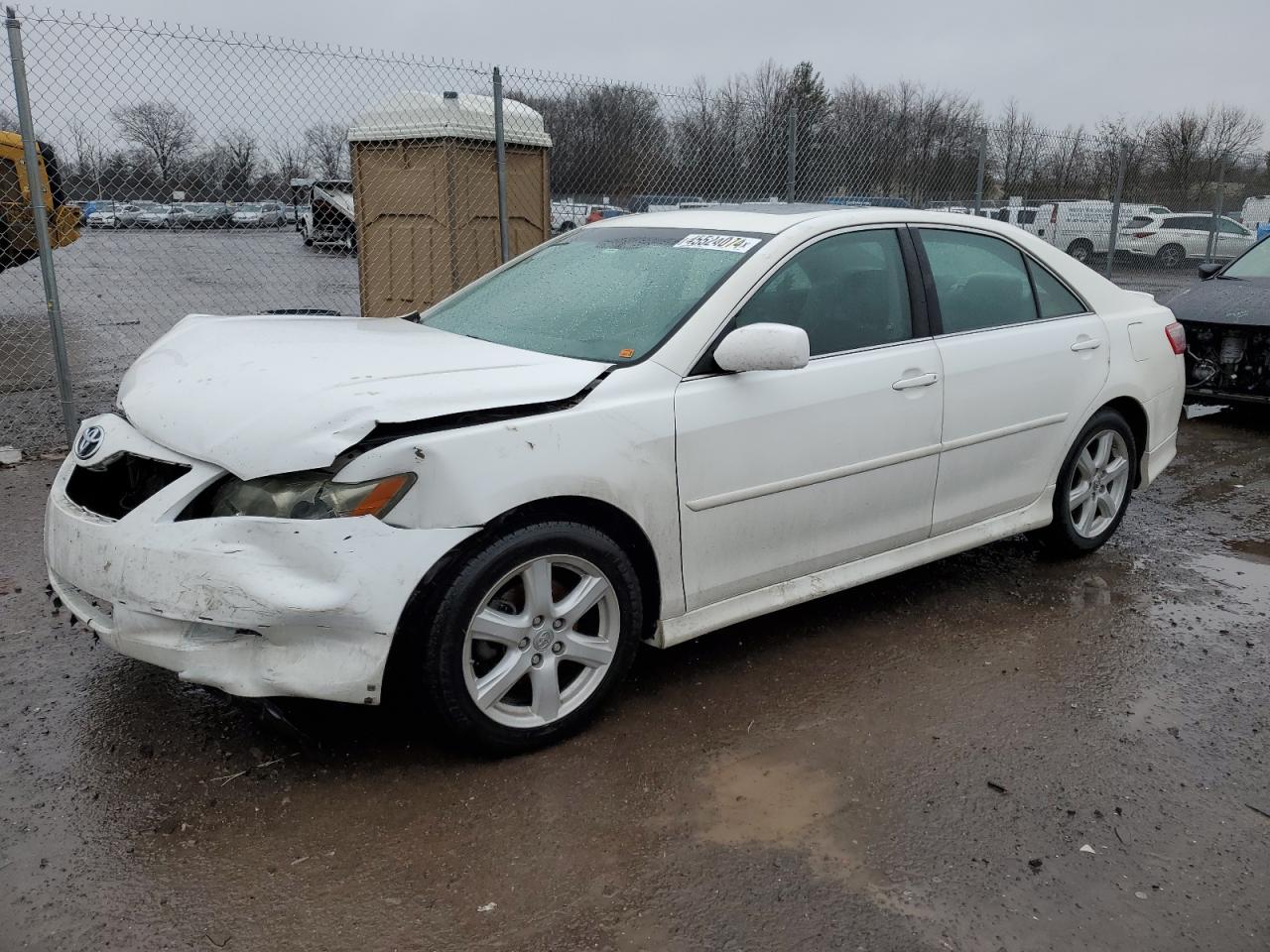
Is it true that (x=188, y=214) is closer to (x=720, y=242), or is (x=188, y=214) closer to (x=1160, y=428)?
(x=720, y=242)

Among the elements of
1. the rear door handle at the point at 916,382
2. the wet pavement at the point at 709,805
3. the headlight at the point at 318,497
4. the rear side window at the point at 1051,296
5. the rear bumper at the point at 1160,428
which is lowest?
the wet pavement at the point at 709,805

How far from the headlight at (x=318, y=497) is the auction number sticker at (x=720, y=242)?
5.18ft

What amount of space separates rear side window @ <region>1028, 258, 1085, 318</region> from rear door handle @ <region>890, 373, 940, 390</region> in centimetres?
90

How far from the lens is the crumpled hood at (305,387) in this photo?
269 cm

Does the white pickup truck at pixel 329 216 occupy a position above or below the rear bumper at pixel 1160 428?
above

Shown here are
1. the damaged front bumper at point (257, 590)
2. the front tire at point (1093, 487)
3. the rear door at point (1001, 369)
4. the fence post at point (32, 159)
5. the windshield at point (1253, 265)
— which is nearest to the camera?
the damaged front bumper at point (257, 590)

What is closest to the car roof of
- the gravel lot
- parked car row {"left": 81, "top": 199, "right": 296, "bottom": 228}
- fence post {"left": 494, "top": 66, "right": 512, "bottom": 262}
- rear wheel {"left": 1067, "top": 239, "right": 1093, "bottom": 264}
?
fence post {"left": 494, "top": 66, "right": 512, "bottom": 262}

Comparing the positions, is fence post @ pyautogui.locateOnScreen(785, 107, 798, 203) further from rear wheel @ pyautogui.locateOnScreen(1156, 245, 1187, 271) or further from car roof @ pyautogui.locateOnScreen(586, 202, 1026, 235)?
rear wheel @ pyautogui.locateOnScreen(1156, 245, 1187, 271)

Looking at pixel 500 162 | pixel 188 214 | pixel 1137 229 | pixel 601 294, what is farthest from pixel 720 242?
pixel 1137 229

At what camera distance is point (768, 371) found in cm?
344

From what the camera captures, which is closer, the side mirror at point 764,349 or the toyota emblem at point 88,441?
the toyota emblem at point 88,441

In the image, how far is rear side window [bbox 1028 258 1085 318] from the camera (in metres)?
4.48

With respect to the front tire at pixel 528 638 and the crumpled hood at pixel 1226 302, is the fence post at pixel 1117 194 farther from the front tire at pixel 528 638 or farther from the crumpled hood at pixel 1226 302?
the front tire at pixel 528 638

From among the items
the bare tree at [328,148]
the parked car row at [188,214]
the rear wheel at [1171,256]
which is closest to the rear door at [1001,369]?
the bare tree at [328,148]
